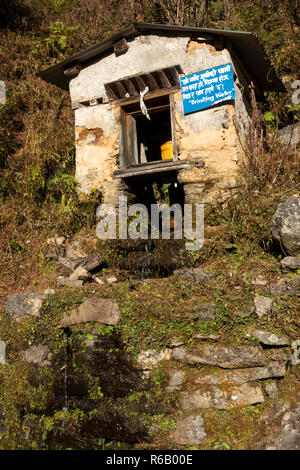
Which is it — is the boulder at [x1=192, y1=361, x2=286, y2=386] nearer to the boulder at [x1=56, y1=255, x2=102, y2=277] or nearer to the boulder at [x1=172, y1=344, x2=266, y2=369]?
the boulder at [x1=172, y1=344, x2=266, y2=369]

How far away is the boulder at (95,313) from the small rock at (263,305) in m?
1.67

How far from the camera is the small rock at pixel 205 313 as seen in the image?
433 centimetres

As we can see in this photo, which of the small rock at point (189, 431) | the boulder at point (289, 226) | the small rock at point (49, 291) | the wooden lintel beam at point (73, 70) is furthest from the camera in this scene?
the wooden lintel beam at point (73, 70)

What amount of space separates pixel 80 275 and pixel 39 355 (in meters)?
1.36

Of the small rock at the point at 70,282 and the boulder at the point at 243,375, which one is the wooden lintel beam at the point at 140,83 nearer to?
the small rock at the point at 70,282

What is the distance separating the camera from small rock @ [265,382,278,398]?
3.88m

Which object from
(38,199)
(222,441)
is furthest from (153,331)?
(38,199)

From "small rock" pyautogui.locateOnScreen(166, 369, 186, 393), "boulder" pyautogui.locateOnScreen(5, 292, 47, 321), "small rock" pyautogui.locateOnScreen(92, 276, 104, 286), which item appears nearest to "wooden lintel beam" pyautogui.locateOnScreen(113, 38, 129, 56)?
"small rock" pyautogui.locateOnScreen(92, 276, 104, 286)

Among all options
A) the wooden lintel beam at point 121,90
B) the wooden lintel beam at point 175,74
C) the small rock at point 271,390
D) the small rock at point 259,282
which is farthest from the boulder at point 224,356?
the wooden lintel beam at point 121,90

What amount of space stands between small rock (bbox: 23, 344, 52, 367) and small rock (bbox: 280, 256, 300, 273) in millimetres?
3155

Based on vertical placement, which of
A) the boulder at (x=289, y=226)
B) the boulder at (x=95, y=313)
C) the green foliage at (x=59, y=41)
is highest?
the green foliage at (x=59, y=41)

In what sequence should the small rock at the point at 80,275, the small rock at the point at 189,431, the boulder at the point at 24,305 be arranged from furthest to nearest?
1. the small rock at the point at 80,275
2. the boulder at the point at 24,305
3. the small rock at the point at 189,431

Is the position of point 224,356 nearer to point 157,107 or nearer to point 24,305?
point 24,305

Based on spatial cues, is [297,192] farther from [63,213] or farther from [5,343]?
[5,343]
